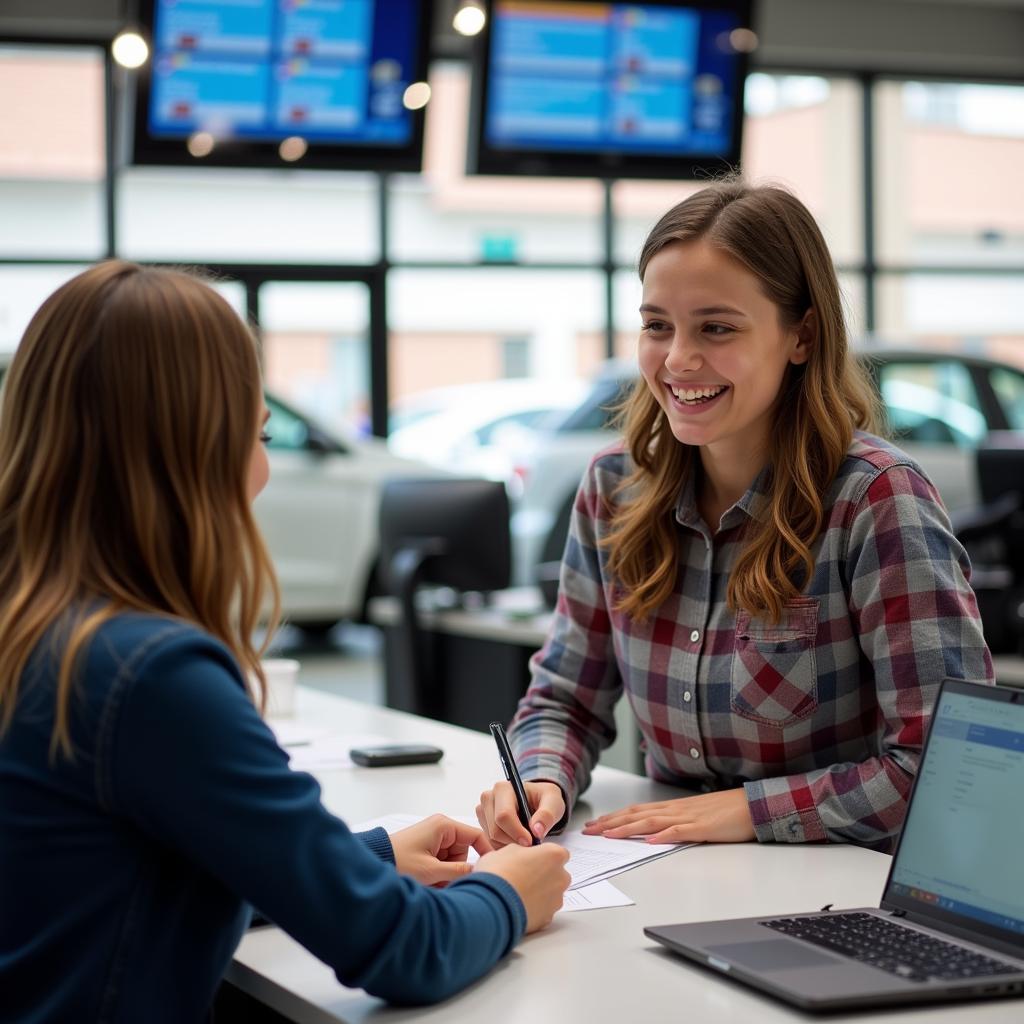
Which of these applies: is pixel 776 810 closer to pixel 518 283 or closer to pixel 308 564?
pixel 308 564

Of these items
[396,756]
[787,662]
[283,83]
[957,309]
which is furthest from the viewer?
[957,309]

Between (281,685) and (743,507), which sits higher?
(743,507)

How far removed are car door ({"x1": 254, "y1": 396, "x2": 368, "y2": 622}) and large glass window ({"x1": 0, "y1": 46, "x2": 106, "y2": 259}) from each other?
1273mm

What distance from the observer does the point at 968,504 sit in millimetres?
6203

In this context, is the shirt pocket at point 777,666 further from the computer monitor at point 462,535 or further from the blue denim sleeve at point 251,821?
the computer monitor at point 462,535

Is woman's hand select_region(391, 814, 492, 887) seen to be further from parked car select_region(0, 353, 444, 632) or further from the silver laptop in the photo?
parked car select_region(0, 353, 444, 632)

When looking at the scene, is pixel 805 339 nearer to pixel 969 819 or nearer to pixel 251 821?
pixel 969 819

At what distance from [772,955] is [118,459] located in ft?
2.17

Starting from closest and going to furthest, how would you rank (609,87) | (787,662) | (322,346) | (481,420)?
(787,662) → (609,87) → (322,346) → (481,420)

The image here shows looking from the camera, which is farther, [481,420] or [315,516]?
[481,420]

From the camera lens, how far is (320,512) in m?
6.63

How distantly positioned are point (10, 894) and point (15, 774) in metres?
0.09

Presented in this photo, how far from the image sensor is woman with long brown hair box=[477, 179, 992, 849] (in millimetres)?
1631

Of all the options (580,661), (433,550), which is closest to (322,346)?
(433,550)
